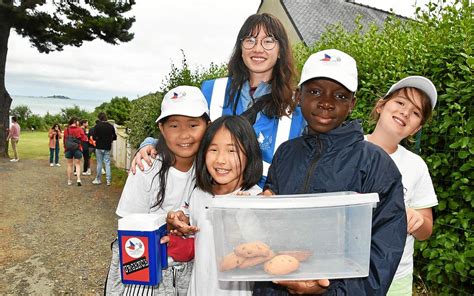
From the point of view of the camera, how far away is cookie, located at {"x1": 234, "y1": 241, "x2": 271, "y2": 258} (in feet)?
4.28

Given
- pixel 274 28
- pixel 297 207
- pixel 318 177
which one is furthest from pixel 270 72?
pixel 297 207

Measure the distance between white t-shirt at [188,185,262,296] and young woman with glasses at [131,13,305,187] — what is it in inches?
17.8

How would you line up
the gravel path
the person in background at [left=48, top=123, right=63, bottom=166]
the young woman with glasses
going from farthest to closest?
1. the person in background at [left=48, top=123, right=63, bottom=166]
2. the gravel path
3. the young woman with glasses

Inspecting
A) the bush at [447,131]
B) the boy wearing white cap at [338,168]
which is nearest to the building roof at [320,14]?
the bush at [447,131]

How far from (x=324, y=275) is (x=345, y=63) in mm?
868

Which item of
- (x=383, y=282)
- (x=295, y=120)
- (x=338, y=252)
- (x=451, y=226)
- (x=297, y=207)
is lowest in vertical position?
(x=451, y=226)

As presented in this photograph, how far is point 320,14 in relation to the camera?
20062 millimetres

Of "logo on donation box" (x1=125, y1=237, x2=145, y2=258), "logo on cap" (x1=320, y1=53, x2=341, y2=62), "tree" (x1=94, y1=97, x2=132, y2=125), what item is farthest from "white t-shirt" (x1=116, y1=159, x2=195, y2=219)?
"tree" (x1=94, y1=97, x2=132, y2=125)

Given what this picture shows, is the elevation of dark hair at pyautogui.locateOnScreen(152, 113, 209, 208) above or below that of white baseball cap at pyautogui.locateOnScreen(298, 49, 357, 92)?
below

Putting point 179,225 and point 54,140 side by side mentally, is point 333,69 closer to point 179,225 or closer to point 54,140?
point 179,225

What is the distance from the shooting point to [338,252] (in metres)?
1.31

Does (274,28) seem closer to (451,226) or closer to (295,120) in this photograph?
(295,120)

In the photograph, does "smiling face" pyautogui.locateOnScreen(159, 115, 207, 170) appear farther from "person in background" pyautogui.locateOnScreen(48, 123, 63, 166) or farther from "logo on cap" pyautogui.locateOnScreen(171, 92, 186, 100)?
"person in background" pyautogui.locateOnScreen(48, 123, 63, 166)

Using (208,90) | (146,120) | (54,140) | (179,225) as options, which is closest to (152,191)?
(179,225)
